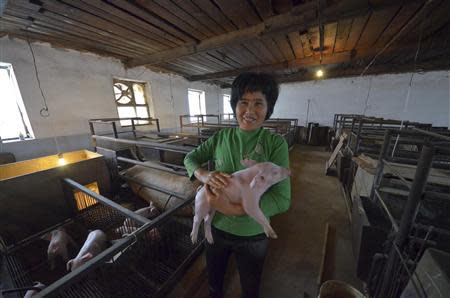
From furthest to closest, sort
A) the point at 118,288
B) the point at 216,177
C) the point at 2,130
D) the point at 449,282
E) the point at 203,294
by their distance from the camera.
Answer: the point at 2,130, the point at 203,294, the point at 118,288, the point at 216,177, the point at 449,282

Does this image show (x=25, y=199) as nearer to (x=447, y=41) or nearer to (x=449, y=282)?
(x=449, y=282)

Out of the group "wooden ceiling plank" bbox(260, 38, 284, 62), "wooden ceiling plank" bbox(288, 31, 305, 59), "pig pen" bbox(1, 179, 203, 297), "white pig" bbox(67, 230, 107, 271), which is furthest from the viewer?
"wooden ceiling plank" bbox(260, 38, 284, 62)

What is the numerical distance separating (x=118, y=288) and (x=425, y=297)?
5.45 feet

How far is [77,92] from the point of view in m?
3.22

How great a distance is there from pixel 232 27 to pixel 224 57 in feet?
4.84

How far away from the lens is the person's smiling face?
783mm

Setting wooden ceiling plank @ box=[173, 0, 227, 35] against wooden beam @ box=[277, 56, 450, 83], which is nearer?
wooden ceiling plank @ box=[173, 0, 227, 35]

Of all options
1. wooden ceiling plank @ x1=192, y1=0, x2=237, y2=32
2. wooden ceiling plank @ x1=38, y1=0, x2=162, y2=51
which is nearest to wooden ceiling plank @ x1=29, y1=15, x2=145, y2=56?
wooden ceiling plank @ x1=38, y1=0, x2=162, y2=51

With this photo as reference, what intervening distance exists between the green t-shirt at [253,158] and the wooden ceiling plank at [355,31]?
2701 millimetres

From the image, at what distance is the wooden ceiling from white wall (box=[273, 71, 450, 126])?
5.92 ft

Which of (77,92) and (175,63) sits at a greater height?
(175,63)

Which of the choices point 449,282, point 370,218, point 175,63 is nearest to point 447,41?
point 370,218

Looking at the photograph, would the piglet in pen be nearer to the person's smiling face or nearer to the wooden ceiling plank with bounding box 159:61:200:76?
the person's smiling face

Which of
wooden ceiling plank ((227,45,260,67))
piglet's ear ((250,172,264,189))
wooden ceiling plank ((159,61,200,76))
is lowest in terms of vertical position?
piglet's ear ((250,172,264,189))
